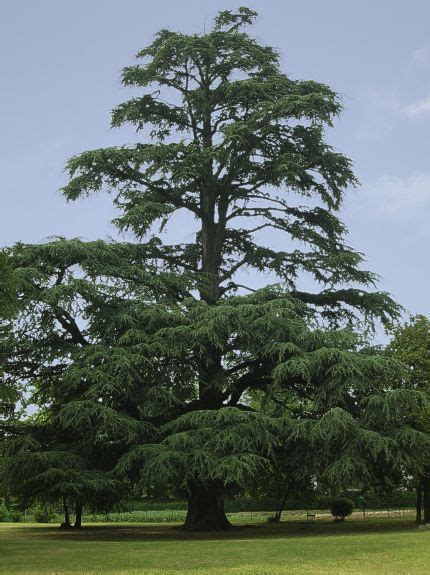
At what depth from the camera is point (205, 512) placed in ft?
83.5

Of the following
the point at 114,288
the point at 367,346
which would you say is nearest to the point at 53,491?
the point at 114,288

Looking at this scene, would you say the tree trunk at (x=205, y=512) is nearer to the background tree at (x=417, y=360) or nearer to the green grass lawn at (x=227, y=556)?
the green grass lawn at (x=227, y=556)

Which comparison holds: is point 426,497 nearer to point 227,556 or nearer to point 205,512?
point 205,512

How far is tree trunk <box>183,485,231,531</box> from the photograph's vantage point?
25.1 metres

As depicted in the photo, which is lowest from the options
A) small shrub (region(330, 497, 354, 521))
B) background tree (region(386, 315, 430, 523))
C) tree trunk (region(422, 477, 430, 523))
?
small shrub (region(330, 497, 354, 521))

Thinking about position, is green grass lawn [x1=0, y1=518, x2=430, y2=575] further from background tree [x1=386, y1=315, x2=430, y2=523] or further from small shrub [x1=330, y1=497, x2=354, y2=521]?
small shrub [x1=330, y1=497, x2=354, y2=521]

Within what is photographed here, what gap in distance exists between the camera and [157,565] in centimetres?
1459

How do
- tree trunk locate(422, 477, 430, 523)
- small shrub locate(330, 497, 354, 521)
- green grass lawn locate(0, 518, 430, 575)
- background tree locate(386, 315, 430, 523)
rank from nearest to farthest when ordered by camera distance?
green grass lawn locate(0, 518, 430, 575) → background tree locate(386, 315, 430, 523) → tree trunk locate(422, 477, 430, 523) → small shrub locate(330, 497, 354, 521)

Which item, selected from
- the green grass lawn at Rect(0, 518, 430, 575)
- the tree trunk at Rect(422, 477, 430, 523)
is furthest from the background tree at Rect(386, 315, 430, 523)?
the green grass lawn at Rect(0, 518, 430, 575)

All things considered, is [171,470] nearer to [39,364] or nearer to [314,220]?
[39,364]

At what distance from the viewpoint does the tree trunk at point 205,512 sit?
2509 cm

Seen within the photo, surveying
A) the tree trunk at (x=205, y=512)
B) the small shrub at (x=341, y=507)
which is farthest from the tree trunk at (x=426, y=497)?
the tree trunk at (x=205, y=512)

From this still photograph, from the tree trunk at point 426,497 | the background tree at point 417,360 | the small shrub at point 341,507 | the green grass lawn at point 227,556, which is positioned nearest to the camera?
the green grass lawn at point 227,556

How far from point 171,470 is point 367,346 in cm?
770
